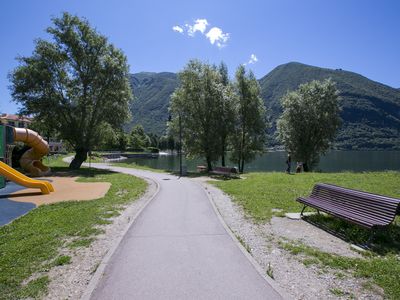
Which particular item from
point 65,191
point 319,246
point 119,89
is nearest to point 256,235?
point 319,246

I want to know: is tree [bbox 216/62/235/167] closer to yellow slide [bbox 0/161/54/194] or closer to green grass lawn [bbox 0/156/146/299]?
yellow slide [bbox 0/161/54/194]

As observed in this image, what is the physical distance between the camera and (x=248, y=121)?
127 feet

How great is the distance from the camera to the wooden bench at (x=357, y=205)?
23.8ft

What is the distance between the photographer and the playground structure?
17.0m

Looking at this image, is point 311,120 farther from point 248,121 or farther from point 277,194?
point 277,194

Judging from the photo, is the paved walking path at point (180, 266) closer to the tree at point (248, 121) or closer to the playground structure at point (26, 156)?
the playground structure at point (26, 156)

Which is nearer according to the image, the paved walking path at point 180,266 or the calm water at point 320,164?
the paved walking path at point 180,266

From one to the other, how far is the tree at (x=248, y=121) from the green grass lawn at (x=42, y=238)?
26.0m

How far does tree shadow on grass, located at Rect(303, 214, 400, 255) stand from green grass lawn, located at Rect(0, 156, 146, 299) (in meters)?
6.33

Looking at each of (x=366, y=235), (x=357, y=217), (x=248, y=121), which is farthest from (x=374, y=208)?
(x=248, y=121)

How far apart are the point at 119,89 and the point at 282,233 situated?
29047 mm

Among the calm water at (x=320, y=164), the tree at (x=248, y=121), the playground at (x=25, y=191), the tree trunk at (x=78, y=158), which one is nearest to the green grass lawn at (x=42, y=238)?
the playground at (x=25, y=191)

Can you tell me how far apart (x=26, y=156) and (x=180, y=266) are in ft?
79.3

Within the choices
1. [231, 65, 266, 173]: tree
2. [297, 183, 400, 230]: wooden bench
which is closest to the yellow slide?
[297, 183, 400, 230]: wooden bench
